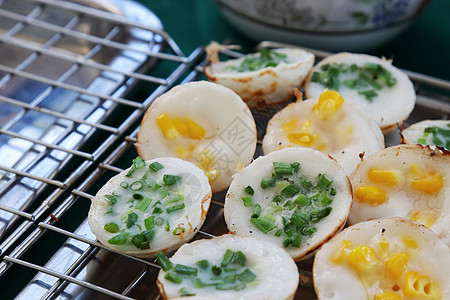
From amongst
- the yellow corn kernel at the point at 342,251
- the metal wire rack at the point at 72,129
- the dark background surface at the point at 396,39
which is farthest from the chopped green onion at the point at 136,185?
the dark background surface at the point at 396,39

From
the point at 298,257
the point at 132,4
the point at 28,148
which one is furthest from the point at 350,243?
the point at 132,4

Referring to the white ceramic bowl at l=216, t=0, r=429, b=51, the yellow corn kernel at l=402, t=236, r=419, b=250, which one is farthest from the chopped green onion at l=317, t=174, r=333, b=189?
the white ceramic bowl at l=216, t=0, r=429, b=51

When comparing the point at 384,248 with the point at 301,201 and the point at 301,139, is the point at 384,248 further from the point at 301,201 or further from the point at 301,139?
the point at 301,139

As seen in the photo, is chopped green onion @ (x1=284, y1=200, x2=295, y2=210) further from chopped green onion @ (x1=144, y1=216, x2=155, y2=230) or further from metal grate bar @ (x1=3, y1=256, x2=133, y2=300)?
metal grate bar @ (x1=3, y1=256, x2=133, y2=300)

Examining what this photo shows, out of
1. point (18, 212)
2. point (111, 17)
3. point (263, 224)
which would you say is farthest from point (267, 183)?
point (111, 17)

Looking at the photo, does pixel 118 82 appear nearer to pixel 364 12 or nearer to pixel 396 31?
pixel 364 12
